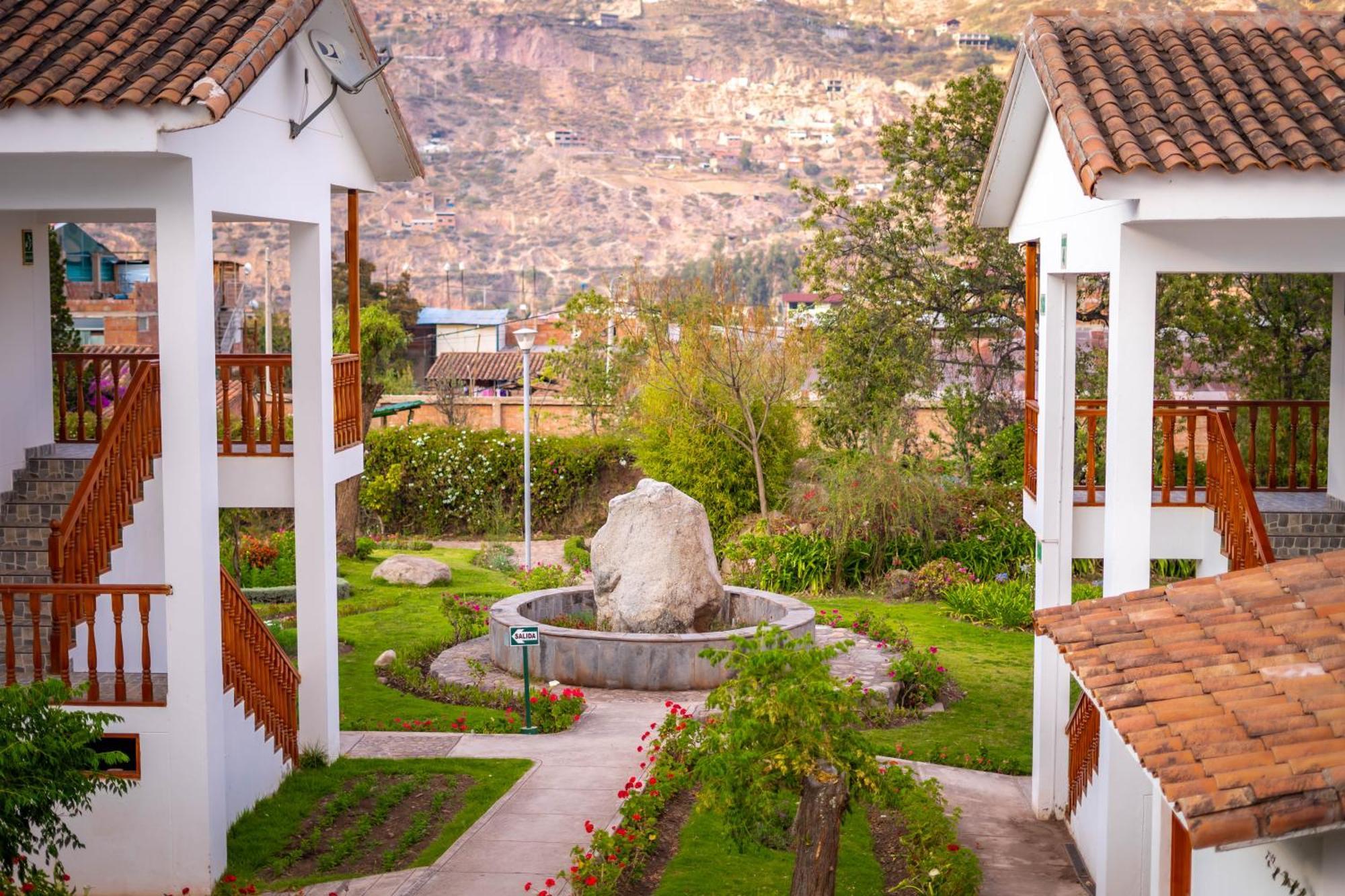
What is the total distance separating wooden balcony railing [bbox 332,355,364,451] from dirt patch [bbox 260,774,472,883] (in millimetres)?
2874

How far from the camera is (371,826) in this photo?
36.1ft

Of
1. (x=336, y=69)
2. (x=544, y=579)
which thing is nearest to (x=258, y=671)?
(x=336, y=69)

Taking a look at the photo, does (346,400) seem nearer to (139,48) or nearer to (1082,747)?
(139,48)

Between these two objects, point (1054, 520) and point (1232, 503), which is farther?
point (1054, 520)

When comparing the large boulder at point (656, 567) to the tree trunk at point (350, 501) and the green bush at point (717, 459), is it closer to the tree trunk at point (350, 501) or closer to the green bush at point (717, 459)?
the tree trunk at point (350, 501)

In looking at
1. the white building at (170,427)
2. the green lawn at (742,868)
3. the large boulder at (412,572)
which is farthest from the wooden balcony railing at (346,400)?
the large boulder at (412,572)

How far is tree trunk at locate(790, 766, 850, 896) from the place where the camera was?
8.24 m

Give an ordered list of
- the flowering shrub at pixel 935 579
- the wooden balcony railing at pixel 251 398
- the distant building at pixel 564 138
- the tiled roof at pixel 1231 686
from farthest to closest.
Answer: the distant building at pixel 564 138
the flowering shrub at pixel 935 579
the wooden balcony railing at pixel 251 398
the tiled roof at pixel 1231 686

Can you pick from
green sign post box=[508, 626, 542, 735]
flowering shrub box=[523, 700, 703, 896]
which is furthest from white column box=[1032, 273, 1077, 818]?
green sign post box=[508, 626, 542, 735]

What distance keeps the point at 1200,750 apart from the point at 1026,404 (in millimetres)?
7734

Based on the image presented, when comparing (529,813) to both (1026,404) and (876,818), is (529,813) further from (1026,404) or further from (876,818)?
(1026,404)

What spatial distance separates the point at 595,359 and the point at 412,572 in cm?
1797

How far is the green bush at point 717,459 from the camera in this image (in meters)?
25.5

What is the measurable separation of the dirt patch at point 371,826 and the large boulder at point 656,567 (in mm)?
4278
